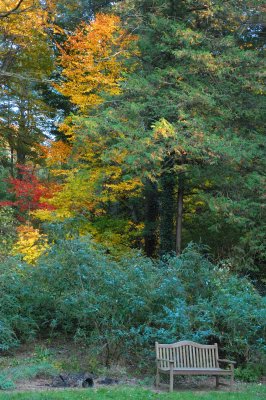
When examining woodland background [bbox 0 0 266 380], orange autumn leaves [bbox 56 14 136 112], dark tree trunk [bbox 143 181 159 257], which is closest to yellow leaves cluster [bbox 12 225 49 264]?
woodland background [bbox 0 0 266 380]

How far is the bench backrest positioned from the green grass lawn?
0.83m

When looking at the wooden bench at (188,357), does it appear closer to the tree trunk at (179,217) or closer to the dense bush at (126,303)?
the dense bush at (126,303)

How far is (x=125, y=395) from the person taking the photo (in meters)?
7.31

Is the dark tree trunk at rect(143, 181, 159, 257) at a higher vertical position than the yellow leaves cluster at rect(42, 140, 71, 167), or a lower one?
lower

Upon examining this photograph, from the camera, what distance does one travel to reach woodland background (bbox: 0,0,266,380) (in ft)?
32.6

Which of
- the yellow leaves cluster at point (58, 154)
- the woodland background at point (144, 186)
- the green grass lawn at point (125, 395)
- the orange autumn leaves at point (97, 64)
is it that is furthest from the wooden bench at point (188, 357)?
the yellow leaves cluster at point (58, 154)

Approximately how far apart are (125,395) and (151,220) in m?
13.3

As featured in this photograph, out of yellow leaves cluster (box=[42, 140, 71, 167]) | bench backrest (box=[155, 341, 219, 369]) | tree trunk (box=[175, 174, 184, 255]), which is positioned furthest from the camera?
yellow leaves cluster (box=[42, 140, 71, 167])

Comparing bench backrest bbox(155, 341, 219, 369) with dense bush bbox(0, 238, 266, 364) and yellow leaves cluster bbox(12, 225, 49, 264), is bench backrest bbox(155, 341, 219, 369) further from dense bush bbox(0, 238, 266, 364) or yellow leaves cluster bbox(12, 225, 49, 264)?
yellow leaves cluster bbox(12, 225, 49, 264)

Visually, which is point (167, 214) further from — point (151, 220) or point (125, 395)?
point (125, 395)

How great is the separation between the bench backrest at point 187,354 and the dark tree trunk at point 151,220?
10.8m

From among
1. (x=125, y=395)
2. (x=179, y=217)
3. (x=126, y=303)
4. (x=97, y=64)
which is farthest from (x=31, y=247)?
(x=97, y=64)

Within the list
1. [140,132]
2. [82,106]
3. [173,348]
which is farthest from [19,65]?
[173,348]

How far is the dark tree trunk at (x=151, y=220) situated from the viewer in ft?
65.4
